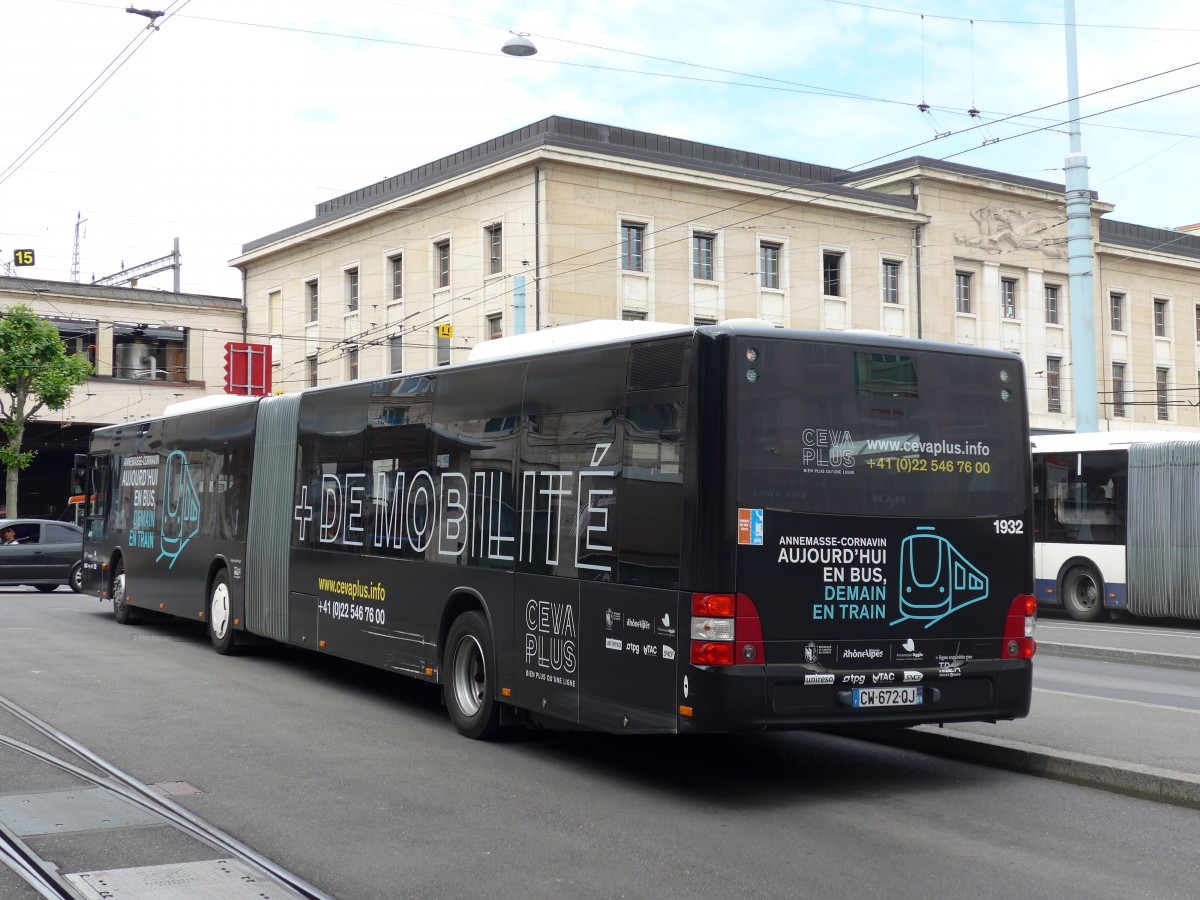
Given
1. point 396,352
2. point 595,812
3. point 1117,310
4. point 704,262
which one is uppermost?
point 1117,310

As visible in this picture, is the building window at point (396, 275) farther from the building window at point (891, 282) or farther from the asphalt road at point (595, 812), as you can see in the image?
the asphalt road at point (595, 812)

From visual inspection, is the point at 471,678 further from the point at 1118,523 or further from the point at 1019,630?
the point at 1118,523

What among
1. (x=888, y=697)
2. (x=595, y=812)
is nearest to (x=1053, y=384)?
(x=888, y=697)

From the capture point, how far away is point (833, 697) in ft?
26.8

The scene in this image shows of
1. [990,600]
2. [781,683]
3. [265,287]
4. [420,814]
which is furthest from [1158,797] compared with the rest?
[265,287]

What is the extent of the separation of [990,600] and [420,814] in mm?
3784

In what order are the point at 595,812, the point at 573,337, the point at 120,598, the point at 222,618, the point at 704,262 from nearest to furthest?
the point at 595,812 < the point at 573,337 < the point at 222,618 < the point at 120,598 < the point at 704,262

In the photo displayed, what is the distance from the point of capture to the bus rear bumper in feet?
25.6

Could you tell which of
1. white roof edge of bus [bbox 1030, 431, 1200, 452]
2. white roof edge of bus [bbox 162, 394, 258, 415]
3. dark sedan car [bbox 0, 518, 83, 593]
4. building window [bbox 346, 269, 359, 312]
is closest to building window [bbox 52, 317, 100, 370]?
building window [bbox 346, 269, 359, 312]

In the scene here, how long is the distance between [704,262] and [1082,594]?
24927mm

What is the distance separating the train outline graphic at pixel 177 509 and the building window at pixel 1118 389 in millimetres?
46398

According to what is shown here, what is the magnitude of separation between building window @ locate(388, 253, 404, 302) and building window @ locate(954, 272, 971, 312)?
2069cm

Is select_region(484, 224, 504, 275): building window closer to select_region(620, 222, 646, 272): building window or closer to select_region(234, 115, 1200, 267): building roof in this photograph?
select_region(234, 115, 1200, 267): building roof

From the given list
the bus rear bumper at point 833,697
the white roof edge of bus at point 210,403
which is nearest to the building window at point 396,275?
the white roof edge of bus at point 210,403
